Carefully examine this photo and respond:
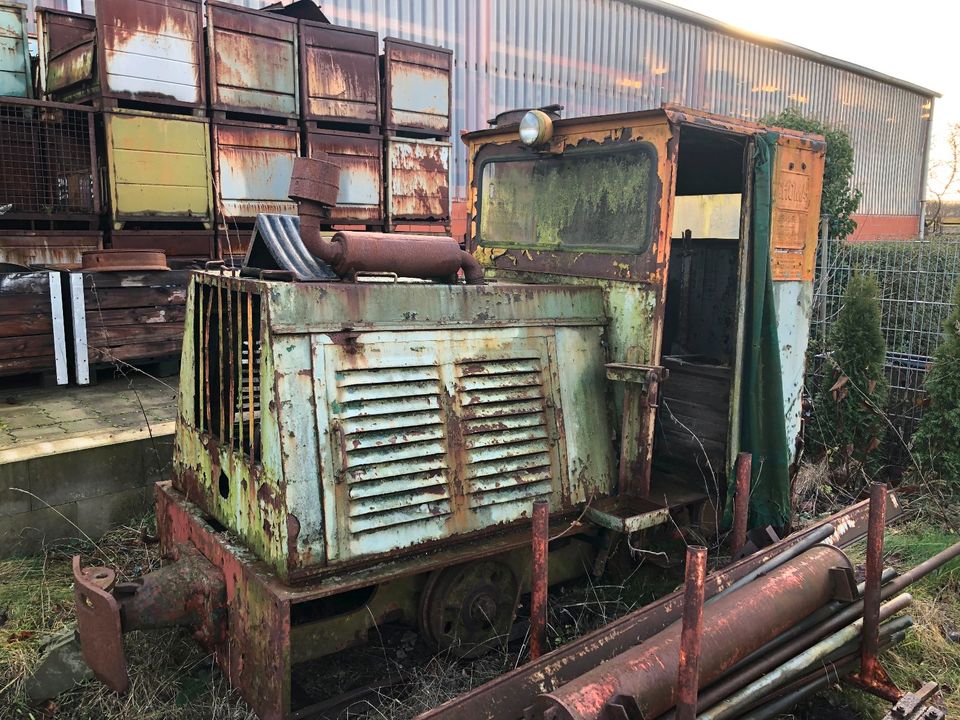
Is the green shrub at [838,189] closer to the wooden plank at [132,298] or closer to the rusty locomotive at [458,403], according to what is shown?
the rusty locomotive at [458,403]

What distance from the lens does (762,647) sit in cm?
287

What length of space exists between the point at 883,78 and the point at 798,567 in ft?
73.1

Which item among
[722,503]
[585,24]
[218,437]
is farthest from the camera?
[585,24]

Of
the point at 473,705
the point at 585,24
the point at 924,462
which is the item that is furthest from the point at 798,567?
the point at 585,24

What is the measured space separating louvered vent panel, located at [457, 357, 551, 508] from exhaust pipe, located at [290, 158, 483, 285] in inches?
19.7

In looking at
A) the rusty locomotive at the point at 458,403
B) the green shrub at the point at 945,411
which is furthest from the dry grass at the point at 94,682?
the green shrub at the point at 945,411

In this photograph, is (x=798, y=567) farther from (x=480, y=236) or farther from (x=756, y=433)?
(x=480, y=236)

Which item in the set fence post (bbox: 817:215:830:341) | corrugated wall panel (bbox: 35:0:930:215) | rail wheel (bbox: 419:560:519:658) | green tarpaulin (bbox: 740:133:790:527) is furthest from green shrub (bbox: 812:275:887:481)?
corrugated wall panel (bbox: 35:0:930:215)

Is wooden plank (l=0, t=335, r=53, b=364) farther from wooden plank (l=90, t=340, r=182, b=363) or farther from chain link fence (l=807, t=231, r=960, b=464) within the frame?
chain link fence (l=807, t=231, r=960, b=464)

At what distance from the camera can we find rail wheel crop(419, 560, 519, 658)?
10.6 ft

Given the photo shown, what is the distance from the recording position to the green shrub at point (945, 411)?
5702mm

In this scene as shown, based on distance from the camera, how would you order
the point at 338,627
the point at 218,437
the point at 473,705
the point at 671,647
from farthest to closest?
the point at 218,437
the point at 338,627
the point at 671,647
the point at 473,705

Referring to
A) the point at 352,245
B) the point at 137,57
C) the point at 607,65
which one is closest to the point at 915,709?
the point at 352,245

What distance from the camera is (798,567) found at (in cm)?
310
